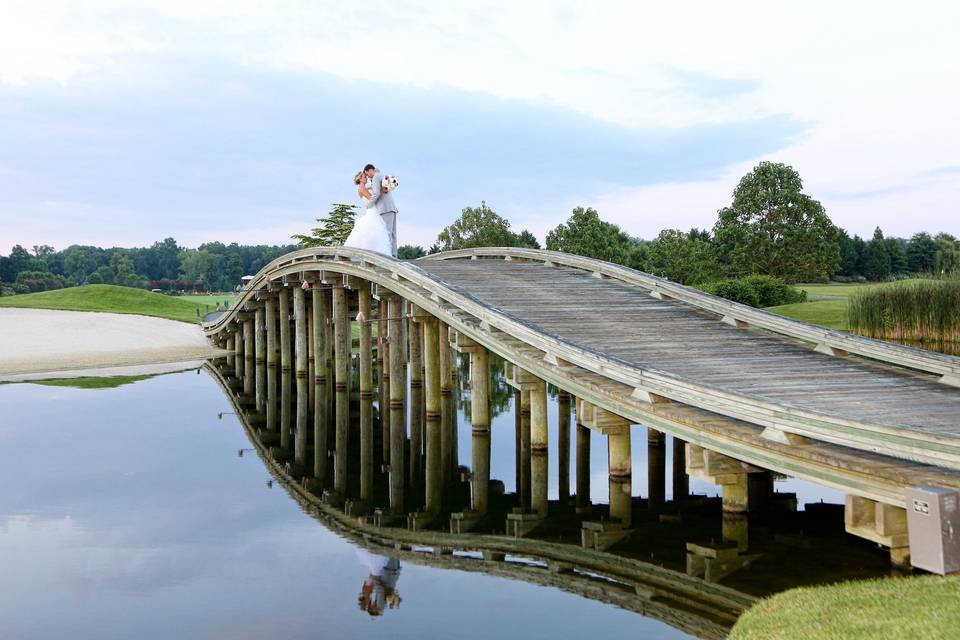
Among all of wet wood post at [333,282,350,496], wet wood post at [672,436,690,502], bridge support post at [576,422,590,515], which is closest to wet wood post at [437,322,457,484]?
bridge support post at [576,422,590,515]

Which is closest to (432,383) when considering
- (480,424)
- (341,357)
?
(480,424)

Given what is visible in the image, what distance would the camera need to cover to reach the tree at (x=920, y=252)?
81938mm

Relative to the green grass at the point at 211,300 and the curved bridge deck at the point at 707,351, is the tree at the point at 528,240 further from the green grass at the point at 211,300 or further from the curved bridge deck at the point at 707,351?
the curved bridge deck at the point at 707,351

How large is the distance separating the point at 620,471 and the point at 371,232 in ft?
47.6

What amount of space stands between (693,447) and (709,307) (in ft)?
27.3

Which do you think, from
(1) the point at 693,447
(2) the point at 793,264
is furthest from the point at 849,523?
(2) the point at 793,264

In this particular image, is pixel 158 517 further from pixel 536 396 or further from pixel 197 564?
pixel 536 396

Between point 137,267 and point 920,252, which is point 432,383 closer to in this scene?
point 920,252

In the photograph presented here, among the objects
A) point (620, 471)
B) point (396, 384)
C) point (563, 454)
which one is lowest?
point (563, 454)

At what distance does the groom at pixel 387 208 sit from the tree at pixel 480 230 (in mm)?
32636

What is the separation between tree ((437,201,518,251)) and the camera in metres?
61.9

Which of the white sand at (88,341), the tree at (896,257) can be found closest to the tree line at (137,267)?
the white sand at (88,341)

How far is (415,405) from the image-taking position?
28.0 meters

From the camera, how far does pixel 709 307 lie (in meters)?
20.5
